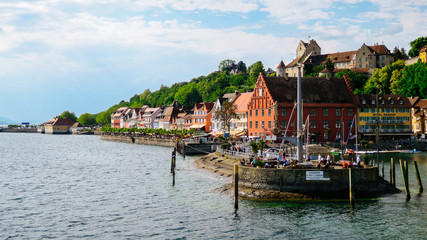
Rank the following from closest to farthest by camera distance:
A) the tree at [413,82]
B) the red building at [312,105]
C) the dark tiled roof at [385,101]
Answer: the red building at [312,105] < the dark tiled roof at [385,101] < the tree at [413,82]

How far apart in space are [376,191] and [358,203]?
3.33m

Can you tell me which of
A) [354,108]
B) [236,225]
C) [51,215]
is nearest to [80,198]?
[51,215]

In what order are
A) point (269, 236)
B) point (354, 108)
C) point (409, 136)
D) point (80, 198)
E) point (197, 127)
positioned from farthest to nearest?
point (197, 127), point (409, 136), point (354, 108), point (80, 198), point (269, 236)

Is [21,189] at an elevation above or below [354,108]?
below

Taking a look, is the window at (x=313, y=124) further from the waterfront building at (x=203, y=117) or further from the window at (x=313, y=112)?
the waterfront building at (x=203, y=117)

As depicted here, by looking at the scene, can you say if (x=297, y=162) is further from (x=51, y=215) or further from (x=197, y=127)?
(x=197, y=127)

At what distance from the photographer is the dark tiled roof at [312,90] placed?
299 feet

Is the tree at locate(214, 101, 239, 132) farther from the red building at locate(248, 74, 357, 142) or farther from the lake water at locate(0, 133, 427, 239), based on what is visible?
the lake water at locate(0, 133, 427, 239)

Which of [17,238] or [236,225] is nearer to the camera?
[17,238]

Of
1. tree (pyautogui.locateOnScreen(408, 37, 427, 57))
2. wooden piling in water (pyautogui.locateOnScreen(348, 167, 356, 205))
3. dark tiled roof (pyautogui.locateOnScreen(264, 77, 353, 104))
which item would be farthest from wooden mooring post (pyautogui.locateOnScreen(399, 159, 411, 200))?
tree (pyautogui.locateOnScreen(408, 37, 427, 57))

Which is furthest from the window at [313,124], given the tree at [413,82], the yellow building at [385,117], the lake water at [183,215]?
the tree at [413,82]

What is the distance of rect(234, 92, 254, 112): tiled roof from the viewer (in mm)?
117037

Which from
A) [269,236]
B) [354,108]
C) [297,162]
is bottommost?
[269,236]

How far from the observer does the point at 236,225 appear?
31.3 metres
